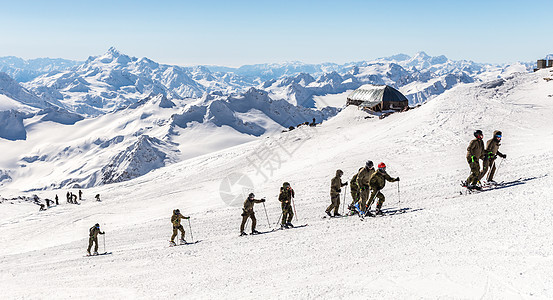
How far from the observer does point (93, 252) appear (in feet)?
51.8

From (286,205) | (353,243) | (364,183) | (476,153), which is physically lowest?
(353,243)

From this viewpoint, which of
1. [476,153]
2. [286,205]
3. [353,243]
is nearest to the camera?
[353,243]

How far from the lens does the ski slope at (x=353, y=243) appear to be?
7438 millimetres

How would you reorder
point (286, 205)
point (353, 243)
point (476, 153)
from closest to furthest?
point (353, 243), point (476, 153), point (286, 205)

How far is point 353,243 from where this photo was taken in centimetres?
1020

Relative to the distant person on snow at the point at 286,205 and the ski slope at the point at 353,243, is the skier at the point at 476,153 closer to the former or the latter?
the ski slope at the point at 353,243

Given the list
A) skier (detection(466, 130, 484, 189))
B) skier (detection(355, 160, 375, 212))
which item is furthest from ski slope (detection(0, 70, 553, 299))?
skier (detection(466, 130, 484, 189))

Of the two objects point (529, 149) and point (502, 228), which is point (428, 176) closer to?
point (529, 149)

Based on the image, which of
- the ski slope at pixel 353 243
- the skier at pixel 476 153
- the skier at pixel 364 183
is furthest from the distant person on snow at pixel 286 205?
the skier at pixel 476 153

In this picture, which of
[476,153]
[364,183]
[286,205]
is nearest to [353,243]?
[364,183]

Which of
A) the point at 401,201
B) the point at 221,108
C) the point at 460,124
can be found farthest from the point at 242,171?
the point at 221,108

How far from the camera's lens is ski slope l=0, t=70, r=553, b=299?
7.44 meters

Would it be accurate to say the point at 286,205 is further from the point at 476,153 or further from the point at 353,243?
the point at 476,153

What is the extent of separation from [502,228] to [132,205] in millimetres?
26042
